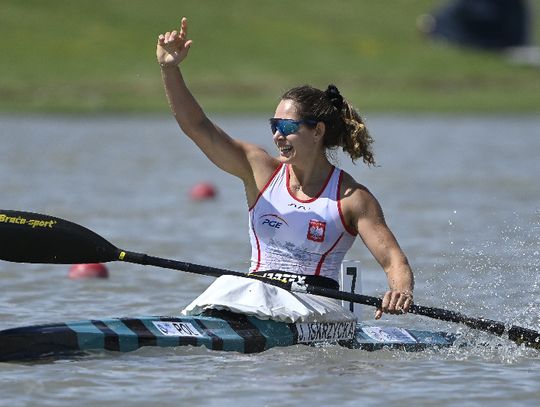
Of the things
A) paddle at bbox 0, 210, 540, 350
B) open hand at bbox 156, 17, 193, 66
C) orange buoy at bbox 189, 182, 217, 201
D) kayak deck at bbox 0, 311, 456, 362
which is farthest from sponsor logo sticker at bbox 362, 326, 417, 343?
orange buoy at bbox 189, 182, 217, 201

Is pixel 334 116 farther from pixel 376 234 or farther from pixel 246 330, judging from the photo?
pixel 246 330

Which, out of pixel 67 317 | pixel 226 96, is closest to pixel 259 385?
pixel 67 317

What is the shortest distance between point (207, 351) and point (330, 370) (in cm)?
75

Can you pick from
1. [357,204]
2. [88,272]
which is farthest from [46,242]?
[88,272]

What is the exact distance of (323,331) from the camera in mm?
8555

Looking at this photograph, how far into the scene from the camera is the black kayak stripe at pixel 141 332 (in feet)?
26.7

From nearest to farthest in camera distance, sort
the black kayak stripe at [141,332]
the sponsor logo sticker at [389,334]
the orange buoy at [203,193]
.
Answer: the black kayak stripe at [141,332] < the sponsor logo sticker at [389,334] < the orange buoy at [203,193]

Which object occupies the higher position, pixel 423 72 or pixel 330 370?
pixel 423 72

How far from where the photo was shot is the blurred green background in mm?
46875

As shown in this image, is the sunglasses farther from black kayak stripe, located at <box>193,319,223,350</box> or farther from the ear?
black kayak stripe, located at <box>193,319,223,350</box>

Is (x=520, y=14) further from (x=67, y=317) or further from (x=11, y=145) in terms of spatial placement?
(x=67, y=317)

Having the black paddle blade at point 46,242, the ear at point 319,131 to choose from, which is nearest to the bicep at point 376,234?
the ear at point 319,131

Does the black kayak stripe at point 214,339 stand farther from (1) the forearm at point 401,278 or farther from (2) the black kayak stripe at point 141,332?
(1) the forearm at point 401,278

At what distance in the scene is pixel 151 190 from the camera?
20203 mm
